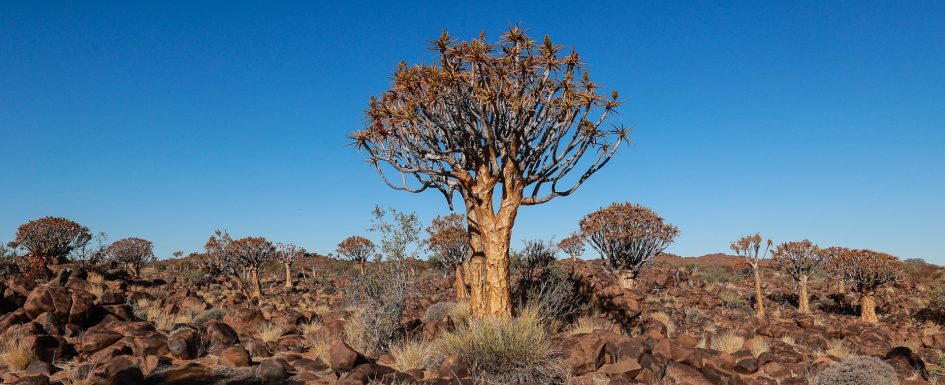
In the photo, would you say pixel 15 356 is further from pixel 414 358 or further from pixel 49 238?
pixel 49 238

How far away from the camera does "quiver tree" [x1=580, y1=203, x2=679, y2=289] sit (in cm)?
2003

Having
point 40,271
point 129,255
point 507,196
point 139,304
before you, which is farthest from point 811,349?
point 129,255

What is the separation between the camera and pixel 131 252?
35.0 meters

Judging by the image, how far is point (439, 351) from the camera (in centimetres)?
787

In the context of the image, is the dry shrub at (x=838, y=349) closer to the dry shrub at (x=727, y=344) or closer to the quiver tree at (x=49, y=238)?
the dry shrub at (x=727, y=344)

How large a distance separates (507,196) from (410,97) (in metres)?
2.46

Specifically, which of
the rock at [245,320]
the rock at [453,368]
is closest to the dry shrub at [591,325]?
the rock at [453,368]

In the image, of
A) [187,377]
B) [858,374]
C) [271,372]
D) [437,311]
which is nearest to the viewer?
[187,377]

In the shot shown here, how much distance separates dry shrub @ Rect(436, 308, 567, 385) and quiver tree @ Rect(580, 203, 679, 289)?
13.0 metres

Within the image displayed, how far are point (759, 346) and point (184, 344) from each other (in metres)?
9.93

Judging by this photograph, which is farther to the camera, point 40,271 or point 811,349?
point 40,271

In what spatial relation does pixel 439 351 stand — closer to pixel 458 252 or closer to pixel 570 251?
pixel 458 252

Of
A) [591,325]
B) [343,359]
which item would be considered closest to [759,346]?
[591,325]

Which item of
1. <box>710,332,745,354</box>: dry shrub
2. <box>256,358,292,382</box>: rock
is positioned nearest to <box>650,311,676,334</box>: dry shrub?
<box>710,332,745,354</box>: dry shrub
